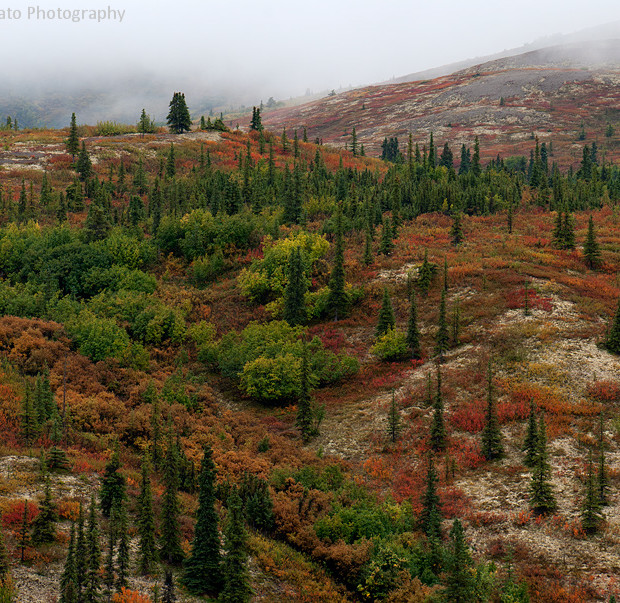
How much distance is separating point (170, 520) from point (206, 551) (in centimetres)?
168

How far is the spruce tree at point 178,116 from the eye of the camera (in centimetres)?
10906

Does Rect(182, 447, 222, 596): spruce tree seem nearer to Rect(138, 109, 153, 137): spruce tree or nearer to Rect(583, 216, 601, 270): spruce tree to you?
Rect(583, 216, 601, 270): spruce tree

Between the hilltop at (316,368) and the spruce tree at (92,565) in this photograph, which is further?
the hilltop at (316,368)

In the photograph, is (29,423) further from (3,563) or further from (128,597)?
(128,597)

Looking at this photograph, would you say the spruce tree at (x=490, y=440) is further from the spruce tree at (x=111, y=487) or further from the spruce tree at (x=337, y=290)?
the spruce tree at (x=337, y=290)

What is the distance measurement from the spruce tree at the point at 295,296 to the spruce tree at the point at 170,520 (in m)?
30.7

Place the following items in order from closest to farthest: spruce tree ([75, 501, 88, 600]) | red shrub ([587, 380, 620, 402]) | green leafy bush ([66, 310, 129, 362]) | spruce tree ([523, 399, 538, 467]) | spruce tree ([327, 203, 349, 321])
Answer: spruce tree ([75, 501, 88, 600]), spruce tree ([523, 399, 538, 467]), red shrub ([587, 380, 620, 402]), green leafy bush ([66, 310, 129, 362]), spruce tree ([327, 203, 349, 321])

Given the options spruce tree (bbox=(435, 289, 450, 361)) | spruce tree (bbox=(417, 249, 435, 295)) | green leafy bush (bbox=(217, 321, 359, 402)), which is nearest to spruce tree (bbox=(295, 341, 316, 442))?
green leafy bush (bbox=(217, 321, 359, 402))

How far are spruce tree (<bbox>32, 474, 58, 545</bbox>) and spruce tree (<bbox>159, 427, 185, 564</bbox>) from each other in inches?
144

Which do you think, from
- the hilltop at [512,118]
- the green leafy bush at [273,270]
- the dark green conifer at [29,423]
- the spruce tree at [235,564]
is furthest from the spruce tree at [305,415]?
the hilltop at [512,118]

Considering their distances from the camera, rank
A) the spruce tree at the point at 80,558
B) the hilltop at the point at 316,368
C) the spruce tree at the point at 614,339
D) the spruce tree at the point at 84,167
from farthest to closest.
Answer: the spruce tree at the point at 84,167 → the spruce tree at the point at 614,339 → the hilltop at the point at 316,368 → the spruce tree at the point at 80,558

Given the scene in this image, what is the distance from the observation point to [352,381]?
137 ft

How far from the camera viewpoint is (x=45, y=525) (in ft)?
58.2

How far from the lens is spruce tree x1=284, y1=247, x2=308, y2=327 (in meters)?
49.4
